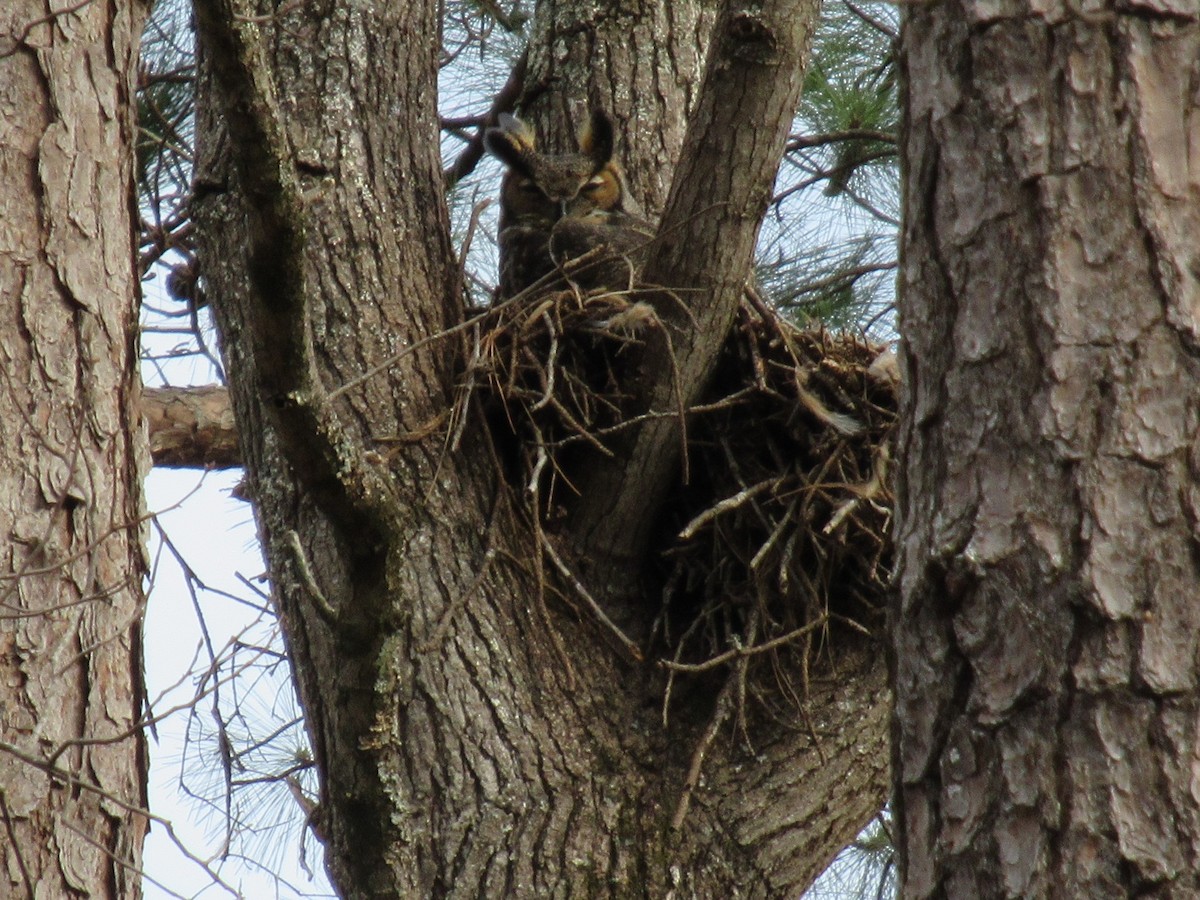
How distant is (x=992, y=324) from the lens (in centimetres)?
123

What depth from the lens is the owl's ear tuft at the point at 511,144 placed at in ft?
11.8

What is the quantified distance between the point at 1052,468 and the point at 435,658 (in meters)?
1.36

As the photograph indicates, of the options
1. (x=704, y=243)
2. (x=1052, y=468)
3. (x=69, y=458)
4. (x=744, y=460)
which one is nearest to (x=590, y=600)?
(x=744, y=460)

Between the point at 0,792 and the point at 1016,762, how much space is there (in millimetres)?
1354

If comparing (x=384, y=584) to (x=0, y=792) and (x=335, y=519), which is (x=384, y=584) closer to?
(x=335, y=519)

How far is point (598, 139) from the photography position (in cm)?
350

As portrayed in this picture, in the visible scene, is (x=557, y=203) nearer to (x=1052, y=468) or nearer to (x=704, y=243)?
(x=704, y=243)

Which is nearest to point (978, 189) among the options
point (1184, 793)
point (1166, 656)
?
point (1166, 656)

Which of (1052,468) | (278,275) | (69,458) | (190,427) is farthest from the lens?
(190,427)

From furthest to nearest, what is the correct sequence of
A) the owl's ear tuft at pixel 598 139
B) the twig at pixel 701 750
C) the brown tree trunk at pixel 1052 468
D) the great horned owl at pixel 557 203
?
the owl's ear tuft at pixel 598 139, the great horned owl at pixel 557 203, the twig at pixel 701 750, the brown tree trunk at pixel 1052 468

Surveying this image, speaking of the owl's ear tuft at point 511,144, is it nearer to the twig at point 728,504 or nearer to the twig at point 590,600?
the twig at point 728,504

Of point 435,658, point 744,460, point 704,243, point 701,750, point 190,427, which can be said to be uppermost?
point 190,427

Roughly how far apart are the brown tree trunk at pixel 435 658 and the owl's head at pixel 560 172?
0.74 meters

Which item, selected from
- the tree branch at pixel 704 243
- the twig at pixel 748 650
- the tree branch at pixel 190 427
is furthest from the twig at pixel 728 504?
the tree branch at pixel 190 427
